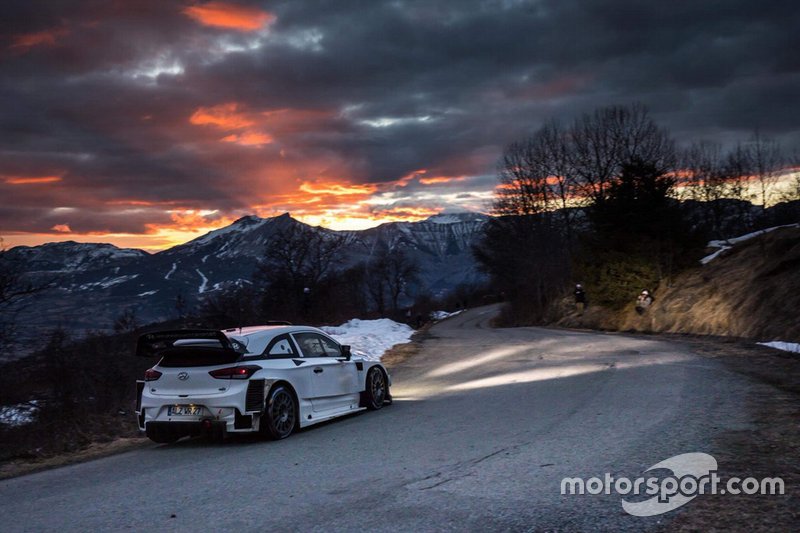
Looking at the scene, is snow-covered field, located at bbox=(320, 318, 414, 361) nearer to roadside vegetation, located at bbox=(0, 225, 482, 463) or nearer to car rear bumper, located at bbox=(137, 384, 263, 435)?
roadside vegetation, located at bbox=(0, 225, 482, 463)

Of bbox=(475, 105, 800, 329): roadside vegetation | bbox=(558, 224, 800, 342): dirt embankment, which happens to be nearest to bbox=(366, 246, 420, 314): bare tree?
bbox=(475, 105, 800, 329): roadside vegetation

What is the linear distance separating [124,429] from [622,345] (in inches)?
635

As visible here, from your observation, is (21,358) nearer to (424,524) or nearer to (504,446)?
(504,446)

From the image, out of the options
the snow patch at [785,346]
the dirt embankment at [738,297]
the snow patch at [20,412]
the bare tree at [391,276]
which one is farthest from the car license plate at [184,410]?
the bare tree at [391,276]

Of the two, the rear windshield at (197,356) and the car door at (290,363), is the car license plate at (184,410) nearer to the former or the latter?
the rear windshield at (197,356)

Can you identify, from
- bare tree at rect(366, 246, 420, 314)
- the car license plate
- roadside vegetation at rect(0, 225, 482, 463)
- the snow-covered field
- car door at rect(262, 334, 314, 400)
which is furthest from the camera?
bare tree at rect(366, 246, 420, 314)

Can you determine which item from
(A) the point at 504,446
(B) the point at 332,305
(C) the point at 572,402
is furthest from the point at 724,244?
(A) the point at 504,446

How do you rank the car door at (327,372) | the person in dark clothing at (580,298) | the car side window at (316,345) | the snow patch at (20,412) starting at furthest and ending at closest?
the person in dark clothing at (580,298)
the snow patch at (20,412)
the car side window at (316,345)
the car door at (327,372)

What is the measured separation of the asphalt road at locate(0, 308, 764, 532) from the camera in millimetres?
5004

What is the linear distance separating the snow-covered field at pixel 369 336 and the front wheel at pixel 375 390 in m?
8.91

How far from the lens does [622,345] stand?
21.6m

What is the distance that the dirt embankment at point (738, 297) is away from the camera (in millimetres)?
21906
